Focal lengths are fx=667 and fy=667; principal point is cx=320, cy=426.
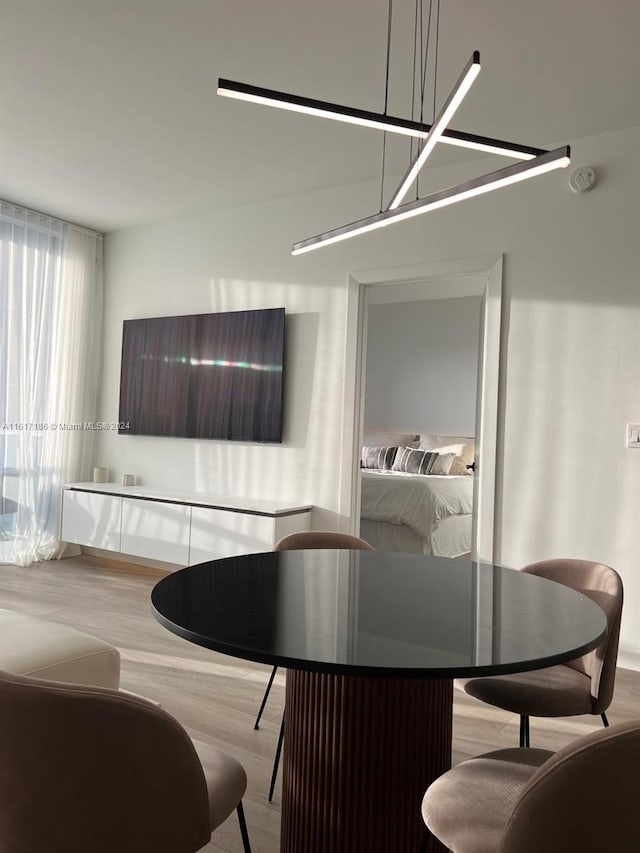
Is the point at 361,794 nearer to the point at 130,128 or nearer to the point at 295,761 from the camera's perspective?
the point at 295,761

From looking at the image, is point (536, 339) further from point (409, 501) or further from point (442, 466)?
point (442, 466)

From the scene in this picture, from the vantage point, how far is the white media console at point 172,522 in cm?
439

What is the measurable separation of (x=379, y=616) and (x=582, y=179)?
3071 mm

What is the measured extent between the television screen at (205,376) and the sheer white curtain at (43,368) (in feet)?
1.30

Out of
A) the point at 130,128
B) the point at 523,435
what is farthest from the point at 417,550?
the point at 130,128

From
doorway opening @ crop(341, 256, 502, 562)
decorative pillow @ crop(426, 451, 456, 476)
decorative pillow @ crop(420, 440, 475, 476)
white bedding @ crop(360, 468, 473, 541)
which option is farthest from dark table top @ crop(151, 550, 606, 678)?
decorative pillow @ crop(420, 440, 475, 476)

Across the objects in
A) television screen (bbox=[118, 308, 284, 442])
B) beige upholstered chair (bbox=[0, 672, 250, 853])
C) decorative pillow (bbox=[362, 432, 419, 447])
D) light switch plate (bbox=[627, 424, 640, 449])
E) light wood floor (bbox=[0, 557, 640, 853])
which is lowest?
light wood floor (bbox=[0, 557, 640, 853])

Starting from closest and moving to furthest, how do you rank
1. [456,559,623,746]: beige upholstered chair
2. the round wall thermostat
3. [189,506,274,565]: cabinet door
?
[456,559,623,746]: beige upholstered chair → the round wall thermostat → [189,506,274,565]: cabinet door

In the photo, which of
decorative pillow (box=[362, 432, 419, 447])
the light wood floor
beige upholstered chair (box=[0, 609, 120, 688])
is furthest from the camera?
decorative pillow (box=[362, 432, 419, 447])

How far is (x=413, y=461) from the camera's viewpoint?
6.40 m

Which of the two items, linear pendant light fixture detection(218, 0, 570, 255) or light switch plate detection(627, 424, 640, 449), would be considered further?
light switch plate detection(627, 424, 640, 449)

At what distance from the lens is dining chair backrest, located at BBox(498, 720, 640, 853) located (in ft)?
3.15

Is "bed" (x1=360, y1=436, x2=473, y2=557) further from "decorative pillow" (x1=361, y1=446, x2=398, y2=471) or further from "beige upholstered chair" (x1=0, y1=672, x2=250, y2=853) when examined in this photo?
"beige upholstered chair" (x1=0, y1=672, x2=250, y2=853)

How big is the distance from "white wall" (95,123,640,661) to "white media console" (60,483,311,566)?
1.41ft
